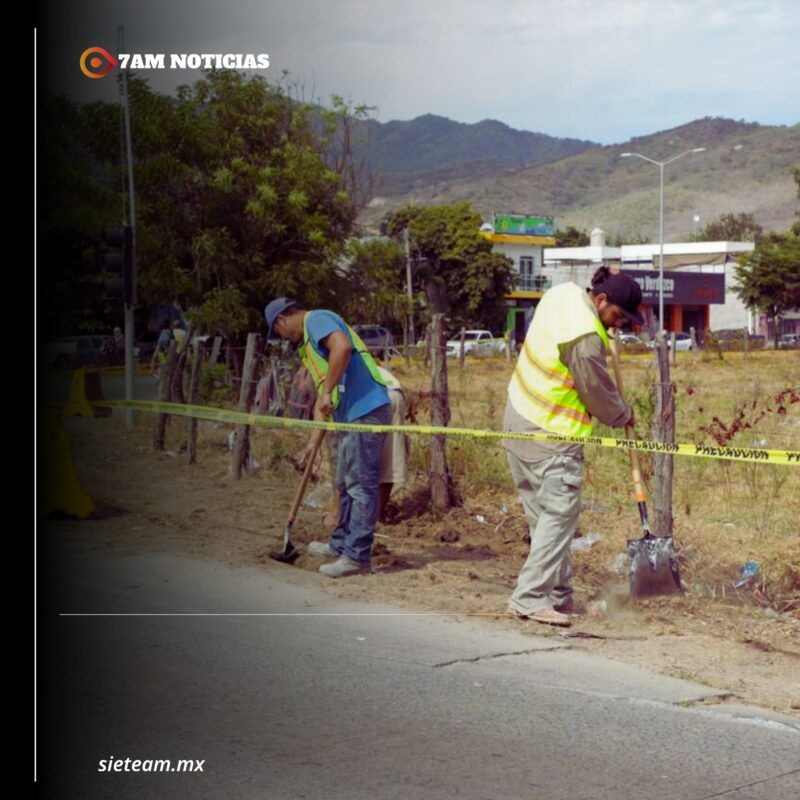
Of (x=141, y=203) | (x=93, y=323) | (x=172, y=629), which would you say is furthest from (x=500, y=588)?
(x=141, y=203)

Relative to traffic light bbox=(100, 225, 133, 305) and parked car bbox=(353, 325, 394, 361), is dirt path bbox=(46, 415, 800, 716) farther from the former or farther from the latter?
parked car bbox=(353, 325, 394, 361)

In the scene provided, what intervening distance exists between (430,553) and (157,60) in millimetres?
3848

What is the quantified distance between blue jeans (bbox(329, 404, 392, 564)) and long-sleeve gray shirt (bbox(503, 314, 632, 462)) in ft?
4.48

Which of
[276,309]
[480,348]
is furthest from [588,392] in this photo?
[480,348]

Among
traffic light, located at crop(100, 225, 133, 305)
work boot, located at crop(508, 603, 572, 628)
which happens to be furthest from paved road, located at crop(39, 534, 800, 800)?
traffic light, located at crop(100, 225, 133, 305)

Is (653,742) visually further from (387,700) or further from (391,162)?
(391,162)

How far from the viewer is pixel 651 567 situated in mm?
7285

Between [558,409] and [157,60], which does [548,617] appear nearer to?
[558,409]

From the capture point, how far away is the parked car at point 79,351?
7.75m

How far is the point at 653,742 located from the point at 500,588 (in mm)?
3018

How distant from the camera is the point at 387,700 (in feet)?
17.5

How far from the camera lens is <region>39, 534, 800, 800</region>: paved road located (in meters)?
4.37

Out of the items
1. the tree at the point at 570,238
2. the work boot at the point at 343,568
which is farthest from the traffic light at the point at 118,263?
the tree at the point at 570,238

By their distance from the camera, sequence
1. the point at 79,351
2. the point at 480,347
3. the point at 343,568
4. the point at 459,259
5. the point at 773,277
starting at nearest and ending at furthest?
the point at 343,568, the point at 79,351, the point at 480,347, the point at 459,259, the point at 773,277
